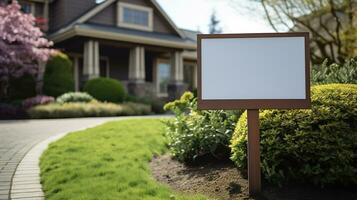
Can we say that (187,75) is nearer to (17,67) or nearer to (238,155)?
(17,67)

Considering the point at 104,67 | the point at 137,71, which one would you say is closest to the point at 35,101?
the point at 137,71

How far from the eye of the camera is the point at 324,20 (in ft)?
65.6

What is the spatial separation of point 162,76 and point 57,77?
30.2 feet

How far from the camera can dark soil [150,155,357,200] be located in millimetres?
4531

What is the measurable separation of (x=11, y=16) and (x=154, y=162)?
43.1 feet

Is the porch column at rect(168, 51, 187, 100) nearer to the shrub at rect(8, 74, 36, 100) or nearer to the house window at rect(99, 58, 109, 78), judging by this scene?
the house window at rect(99, 58, 109, 78)

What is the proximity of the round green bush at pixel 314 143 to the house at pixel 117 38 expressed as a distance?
16.4 metres

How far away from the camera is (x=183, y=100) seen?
7.04m

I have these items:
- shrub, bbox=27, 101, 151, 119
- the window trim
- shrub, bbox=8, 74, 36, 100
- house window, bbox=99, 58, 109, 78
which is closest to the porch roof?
the window trim

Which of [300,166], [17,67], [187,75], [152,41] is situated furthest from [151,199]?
[187,75]

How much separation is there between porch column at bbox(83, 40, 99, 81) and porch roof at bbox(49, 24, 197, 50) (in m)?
0.55

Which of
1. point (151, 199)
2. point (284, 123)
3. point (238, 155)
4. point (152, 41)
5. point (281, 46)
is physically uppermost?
point (152, 41)

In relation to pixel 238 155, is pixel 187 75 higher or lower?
higher

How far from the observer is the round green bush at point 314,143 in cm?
452
